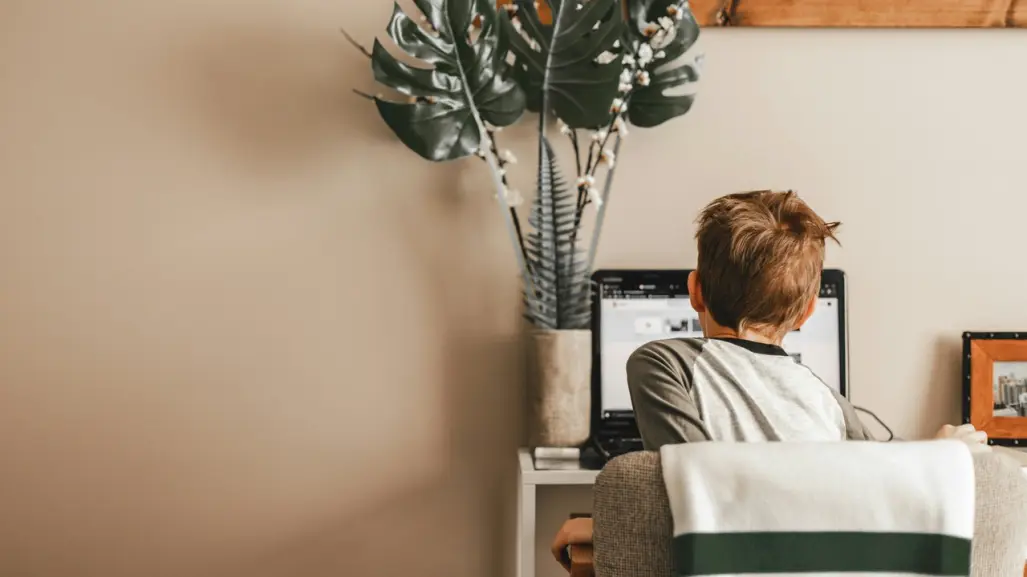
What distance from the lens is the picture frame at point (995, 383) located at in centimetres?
175

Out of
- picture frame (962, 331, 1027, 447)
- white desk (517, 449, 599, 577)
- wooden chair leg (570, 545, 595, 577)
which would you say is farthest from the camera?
picture frame (962, 331, 1027, 447)

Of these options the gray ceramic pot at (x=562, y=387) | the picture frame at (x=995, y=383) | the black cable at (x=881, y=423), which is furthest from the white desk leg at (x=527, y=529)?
the picture frame at (x=995, y=383)

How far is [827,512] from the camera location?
743mm

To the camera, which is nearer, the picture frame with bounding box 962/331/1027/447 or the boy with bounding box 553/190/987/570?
the boy with bounding box 553/190/987/570

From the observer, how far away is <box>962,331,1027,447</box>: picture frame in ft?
5.74

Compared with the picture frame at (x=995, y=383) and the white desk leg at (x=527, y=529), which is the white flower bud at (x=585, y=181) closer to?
the white desk leg at (x=527, y=529)

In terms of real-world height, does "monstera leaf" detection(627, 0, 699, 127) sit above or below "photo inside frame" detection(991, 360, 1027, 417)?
above

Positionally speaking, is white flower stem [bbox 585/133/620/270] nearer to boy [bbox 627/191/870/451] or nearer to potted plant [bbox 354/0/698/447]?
potted plant [bbox 354/0/698/447]

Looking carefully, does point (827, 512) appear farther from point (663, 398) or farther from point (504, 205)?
point (504, 205)

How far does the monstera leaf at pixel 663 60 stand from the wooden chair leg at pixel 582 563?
105 centimetres

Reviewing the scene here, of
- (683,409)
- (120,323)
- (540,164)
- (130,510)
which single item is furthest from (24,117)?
(683,409)

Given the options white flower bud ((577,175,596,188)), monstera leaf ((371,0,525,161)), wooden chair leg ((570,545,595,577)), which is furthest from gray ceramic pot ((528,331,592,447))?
wooden chair leg ((570,545,595,577))

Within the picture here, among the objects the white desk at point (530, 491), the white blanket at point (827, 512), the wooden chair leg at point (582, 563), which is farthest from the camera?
the white desk at point (530, 491)

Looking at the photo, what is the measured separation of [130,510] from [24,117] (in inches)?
33.9
